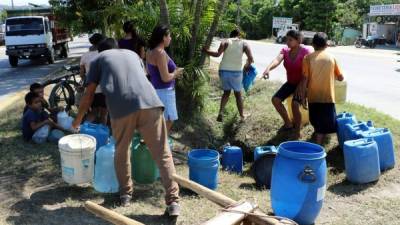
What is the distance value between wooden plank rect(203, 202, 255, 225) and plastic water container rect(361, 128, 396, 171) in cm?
321

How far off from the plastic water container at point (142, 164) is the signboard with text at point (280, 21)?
4406 centimetres

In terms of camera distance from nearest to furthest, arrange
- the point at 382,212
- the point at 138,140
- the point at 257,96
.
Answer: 1. the point at 382,212
2. the point at 138,140
3. the point at 257,96

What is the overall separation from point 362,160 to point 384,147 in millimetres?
649

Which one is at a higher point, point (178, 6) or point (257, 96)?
point (178, 6)

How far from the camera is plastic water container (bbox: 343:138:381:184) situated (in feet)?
17.1

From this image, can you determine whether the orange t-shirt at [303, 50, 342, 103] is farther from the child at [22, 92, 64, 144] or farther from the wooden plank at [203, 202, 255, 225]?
the child at [22, 92, 64, 144]

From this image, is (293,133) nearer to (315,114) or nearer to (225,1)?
(315,114)

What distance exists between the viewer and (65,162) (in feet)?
15.8

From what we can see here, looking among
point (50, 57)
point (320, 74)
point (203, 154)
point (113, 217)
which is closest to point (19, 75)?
point (50, 57)

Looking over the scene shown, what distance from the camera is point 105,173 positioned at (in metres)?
4.82

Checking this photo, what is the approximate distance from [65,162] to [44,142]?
203cm

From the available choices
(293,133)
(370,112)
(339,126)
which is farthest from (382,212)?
(370,112)

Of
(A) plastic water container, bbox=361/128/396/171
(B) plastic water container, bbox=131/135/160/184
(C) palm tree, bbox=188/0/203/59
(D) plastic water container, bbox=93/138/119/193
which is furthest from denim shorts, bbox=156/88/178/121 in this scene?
(C) palm tree, bbox=188/0/203/59

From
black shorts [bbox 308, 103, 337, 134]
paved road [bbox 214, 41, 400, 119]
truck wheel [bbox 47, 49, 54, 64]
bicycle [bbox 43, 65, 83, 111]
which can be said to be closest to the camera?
black shorts [bbox 308, 103, 337, 134]
